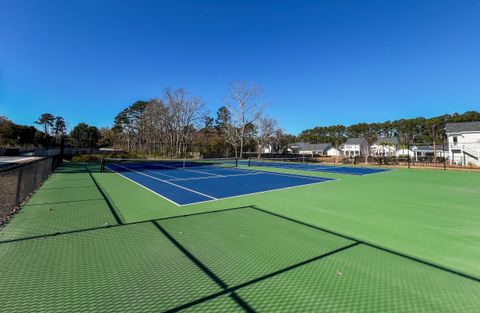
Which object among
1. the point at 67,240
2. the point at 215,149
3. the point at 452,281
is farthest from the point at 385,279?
the point at 215,149

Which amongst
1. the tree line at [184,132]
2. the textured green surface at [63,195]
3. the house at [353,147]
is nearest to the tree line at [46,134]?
the tree line at [184,132]

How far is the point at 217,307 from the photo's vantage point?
2.66m

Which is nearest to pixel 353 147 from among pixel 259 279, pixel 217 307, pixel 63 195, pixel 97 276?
pixel 63 195

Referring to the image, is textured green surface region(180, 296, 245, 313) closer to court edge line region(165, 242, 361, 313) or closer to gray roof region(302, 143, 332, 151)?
court edge line region(165, 242, 361, 313)

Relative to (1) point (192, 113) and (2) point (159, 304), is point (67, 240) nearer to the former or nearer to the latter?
(2) point (159, 304)

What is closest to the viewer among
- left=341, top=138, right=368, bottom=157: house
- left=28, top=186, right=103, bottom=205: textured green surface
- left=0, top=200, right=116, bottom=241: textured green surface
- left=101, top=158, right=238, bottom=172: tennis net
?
left=0, top=200, right=116, bottom=241: textured green surface

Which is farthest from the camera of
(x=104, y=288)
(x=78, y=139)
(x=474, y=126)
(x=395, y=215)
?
(x=78, y=139)

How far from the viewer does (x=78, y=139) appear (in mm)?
76375

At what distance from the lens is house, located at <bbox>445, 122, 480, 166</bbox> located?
27.7m

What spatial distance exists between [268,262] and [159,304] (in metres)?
1.69

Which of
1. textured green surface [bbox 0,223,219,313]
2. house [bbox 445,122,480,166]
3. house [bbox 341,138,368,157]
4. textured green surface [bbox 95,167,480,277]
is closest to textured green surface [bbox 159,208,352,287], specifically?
textured green surface [bbox 0,223,219,313]

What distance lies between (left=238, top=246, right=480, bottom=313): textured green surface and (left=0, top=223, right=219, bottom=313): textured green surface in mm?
784

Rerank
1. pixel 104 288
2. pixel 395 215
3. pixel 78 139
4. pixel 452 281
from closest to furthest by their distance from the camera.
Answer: pixel 104 288
pixel 452 281
pixel 395 215
pixel 78 139

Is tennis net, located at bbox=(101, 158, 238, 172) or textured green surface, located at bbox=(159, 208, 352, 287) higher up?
tennis net, located at bbox=(101, 158, 238, 172)
